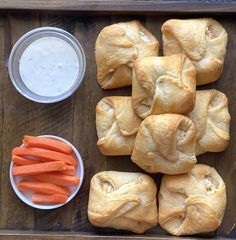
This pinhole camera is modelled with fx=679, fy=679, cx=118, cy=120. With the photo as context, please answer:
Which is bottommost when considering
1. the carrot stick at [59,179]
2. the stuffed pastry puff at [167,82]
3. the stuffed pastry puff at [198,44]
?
the carrot stick at [59,179]

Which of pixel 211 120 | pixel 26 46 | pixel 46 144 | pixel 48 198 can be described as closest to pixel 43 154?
pixel 46 144

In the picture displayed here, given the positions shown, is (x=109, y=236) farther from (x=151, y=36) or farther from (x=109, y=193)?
(x=151, y=36)

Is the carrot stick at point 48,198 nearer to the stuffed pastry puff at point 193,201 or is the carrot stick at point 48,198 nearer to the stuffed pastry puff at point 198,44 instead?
the stuffed pastry puff at point 193,201

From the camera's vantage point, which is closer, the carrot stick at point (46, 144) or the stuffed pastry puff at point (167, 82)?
the stuffed pastry puff at point (167, 82)

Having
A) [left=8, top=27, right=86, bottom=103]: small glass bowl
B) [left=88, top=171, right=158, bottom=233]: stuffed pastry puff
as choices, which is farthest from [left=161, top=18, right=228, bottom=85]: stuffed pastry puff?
[left=88, top=171, right=158, bottom=233]: stuffed pastry puff

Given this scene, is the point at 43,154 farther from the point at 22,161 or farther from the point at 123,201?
the point at 123,201

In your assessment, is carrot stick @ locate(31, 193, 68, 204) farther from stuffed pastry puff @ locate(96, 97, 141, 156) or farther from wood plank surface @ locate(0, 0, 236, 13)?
wood plank surface @ locate(0, 0, 236, 13)

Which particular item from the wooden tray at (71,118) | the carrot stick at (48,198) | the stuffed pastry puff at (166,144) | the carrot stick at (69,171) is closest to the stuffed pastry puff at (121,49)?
the wooden tray at (71,118)
